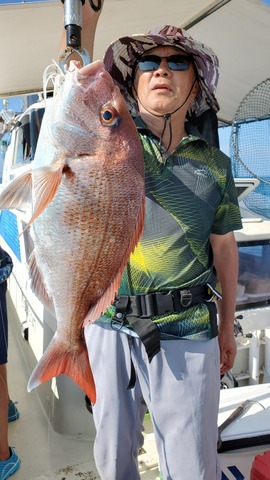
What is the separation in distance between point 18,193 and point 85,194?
21cm

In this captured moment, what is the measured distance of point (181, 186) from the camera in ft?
5.74

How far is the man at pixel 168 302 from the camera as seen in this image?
1.70 metres

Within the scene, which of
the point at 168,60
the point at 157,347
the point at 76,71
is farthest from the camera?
the point at 168,60

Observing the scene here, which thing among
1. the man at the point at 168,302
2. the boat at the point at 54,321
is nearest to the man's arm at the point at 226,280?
the man at the point at 168,302

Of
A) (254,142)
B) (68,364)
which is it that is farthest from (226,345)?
(254,142)

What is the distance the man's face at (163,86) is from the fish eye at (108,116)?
49 centimetres

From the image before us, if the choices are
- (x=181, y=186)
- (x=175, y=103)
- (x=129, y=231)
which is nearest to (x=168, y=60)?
(x=175, y=103)

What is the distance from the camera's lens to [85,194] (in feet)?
4.23

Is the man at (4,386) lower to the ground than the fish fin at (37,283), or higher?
lower

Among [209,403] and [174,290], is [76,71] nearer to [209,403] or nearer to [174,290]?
[174,290]

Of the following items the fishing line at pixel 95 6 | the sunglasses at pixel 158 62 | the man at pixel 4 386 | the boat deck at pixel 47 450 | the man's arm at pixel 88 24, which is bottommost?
the boat deck at pixel 47 450

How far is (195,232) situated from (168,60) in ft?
2.47

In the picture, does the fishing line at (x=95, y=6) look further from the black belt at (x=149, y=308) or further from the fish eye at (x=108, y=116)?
the black belt at (x=149, y=308)

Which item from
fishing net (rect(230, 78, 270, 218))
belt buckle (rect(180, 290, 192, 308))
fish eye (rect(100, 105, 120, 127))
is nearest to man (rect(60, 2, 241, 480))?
belt buckle (rect(180, 290, 192, 308))
